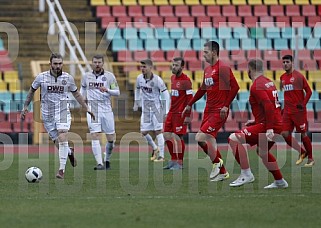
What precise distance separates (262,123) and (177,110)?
16.7 feet

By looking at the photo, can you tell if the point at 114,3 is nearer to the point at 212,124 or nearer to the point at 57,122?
the point at 57,122

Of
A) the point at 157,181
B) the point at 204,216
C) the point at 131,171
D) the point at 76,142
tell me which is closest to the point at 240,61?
the point at 76,142

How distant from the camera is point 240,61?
96.0ft

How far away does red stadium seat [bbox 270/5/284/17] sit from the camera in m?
31.7

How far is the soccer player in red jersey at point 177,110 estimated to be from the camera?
17906 millimetres

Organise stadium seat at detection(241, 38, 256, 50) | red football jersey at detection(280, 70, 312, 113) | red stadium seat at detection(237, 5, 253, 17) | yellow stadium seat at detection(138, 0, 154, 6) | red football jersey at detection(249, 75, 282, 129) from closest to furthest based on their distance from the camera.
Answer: red football jersey at detection(249, 75, 282, 129) < red football jersey at detection(280, 70, 312, 113) < stadium seat at detection(241, 38, 256, 50) < yellow stadium seat at detection(138, 0, 154, 6) < red stadium seat at detection(237, 5, 253, 17)

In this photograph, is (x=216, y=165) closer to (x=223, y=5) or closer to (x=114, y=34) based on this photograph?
(x=114, y=34)

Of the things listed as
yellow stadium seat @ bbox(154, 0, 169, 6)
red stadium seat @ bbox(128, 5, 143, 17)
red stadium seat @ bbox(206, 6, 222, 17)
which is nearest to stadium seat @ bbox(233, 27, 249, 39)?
red stadium seat @ bbox(206, 6, 222, 17)

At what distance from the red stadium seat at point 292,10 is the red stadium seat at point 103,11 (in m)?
6.35

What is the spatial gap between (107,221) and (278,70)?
2013 cm

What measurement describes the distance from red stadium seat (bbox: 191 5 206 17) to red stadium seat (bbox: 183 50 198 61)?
2.13 metres

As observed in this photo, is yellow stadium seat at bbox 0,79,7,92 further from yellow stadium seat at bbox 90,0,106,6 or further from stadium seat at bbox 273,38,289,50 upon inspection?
stadium seat at bbox 273,38,289,50

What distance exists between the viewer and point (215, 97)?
14836 millimetres

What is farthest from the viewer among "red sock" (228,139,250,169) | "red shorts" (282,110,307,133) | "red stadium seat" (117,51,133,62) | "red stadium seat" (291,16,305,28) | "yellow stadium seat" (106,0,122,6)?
"red stadium seat" (291,16,305,28)
